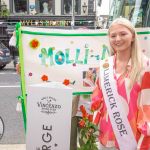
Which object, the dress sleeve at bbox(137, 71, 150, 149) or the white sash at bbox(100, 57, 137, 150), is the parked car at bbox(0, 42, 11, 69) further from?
the dress sleeve at bbox(137, 71, 150, 149)

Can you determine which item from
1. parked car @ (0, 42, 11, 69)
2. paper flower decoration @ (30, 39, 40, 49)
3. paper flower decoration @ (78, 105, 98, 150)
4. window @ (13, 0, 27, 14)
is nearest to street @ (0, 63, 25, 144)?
paper flower decoration @ (30, 39, 40, 49)

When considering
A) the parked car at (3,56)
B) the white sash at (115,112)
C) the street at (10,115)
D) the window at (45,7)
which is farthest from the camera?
the window at (45,7)

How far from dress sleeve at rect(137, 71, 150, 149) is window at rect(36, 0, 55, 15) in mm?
27221

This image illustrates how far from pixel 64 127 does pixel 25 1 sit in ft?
90.1

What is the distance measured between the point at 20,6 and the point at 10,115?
72.9ft

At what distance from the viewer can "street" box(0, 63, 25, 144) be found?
7.12 meters

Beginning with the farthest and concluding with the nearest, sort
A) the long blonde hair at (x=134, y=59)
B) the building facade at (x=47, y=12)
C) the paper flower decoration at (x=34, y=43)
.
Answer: the building facade at (x=47, y=12), the paper flower decoration at (x=34, y=43), the long blonde hair at (x=134, y=59)

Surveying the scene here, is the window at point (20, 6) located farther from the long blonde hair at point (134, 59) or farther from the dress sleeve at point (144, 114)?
the dress sleeve at point (144, 114)

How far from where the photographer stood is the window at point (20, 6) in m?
30.5

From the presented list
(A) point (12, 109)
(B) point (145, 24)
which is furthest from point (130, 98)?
(A) point (12, 109)

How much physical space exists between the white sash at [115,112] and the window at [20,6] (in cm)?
2743

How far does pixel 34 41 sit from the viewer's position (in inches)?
167

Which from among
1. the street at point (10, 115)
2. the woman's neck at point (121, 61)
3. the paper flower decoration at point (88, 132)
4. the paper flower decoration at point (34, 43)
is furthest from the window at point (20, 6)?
the woman's neck at point (121, 61)

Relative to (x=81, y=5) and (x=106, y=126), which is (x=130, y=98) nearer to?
(x=106, y=126)
